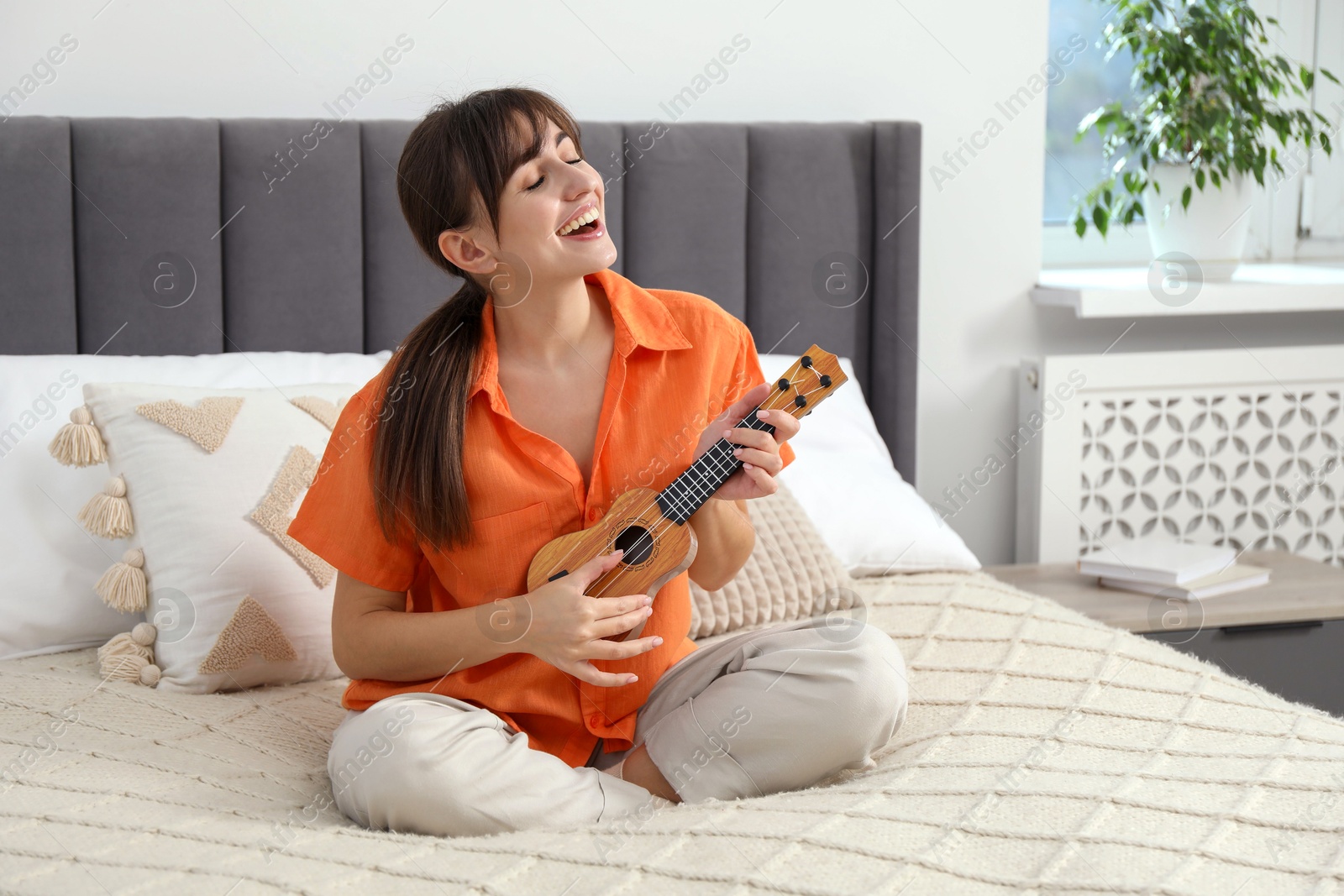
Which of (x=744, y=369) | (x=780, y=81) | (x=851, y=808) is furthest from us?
(x=780, y=81)

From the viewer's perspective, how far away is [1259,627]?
1.86 metres

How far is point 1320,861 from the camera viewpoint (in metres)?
0.84

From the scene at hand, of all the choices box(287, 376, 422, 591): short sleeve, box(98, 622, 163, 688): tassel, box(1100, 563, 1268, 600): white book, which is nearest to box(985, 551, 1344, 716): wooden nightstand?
box(1100, 563, 1268, 600): white book

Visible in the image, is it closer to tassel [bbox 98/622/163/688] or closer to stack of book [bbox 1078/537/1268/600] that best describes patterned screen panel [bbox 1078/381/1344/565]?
stack of book [bbox 1078/537/1268/600]

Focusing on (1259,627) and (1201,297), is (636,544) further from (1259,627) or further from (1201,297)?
(1201,297)

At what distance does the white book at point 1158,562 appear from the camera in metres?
1.89

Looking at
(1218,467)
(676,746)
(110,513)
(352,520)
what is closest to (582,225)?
(352,520)

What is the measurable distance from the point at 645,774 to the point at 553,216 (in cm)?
55

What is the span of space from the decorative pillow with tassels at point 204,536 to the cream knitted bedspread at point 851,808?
0.16 feet

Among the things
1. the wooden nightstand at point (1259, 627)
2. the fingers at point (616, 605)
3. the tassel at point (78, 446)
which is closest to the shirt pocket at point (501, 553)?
the fingers at point (616, 605)

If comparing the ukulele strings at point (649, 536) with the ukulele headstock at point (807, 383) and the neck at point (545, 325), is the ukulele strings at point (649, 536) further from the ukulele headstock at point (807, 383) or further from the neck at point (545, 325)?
the neck at point (545, 325)

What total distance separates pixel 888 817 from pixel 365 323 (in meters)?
1.35

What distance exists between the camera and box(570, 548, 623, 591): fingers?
107 centimetres

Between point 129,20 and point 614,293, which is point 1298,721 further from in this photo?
point 129,20
